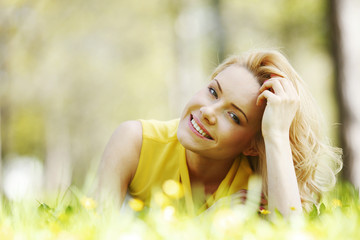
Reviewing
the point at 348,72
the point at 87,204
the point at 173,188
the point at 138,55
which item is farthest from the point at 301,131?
the point at 138,55

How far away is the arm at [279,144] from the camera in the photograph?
2574mm

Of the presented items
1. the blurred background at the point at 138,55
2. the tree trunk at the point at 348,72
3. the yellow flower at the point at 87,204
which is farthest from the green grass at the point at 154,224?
the tree trunk at the point at 348,72

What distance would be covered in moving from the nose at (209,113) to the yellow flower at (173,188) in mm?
616

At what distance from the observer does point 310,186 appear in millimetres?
3129

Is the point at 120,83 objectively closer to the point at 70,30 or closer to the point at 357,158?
the point at 70,30

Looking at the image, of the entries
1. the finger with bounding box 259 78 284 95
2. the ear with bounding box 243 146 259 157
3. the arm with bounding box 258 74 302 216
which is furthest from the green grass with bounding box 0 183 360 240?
the finger with bounding box 259 78 284 95

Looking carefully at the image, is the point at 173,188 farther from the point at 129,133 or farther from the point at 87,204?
the point at 87,204

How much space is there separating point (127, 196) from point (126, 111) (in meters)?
17.4

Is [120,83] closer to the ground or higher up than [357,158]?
closer to the ground

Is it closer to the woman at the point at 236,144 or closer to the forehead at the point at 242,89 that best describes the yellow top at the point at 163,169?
the woman at the point at 236,144

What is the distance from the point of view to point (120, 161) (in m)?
2.84

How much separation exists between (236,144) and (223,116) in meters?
0.24

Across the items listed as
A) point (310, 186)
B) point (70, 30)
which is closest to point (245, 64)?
point (310, 186)

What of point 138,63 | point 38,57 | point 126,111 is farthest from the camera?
point 126,111
